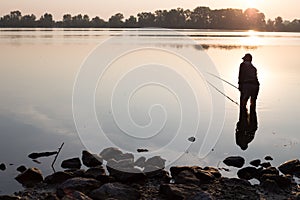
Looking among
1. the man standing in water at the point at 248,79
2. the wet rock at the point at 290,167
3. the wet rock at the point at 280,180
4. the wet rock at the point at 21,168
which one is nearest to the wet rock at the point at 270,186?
the wet rock at the point at 280,180

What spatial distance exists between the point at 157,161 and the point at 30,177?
2.90 m

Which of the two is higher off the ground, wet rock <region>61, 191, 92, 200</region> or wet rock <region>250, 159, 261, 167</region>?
wet rock <region>61, 191, 92, 200</region>

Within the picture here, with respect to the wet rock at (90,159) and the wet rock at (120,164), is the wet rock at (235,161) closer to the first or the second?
the wet rock at (120,164)

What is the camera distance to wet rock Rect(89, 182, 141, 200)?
8320 millimetres

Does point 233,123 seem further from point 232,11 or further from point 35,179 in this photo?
point 232,11

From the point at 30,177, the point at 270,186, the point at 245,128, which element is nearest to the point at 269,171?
the point at 270,186

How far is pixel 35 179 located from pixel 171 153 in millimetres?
3737

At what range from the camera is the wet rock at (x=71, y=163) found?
10.3 m

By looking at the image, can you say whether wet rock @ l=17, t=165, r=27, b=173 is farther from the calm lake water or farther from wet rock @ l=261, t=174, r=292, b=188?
wet rock @ l=261, t=174, r=292, b=188

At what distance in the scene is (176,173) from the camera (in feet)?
32.2

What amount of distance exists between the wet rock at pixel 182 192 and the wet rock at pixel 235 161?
2076mm

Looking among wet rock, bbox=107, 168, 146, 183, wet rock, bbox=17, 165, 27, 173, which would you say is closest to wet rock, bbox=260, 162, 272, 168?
wet rock, bbox=107, 168, 146, 183

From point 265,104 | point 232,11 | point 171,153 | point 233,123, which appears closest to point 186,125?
point 233,123

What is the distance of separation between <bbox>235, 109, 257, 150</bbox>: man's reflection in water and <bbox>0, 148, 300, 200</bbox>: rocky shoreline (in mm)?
1875
